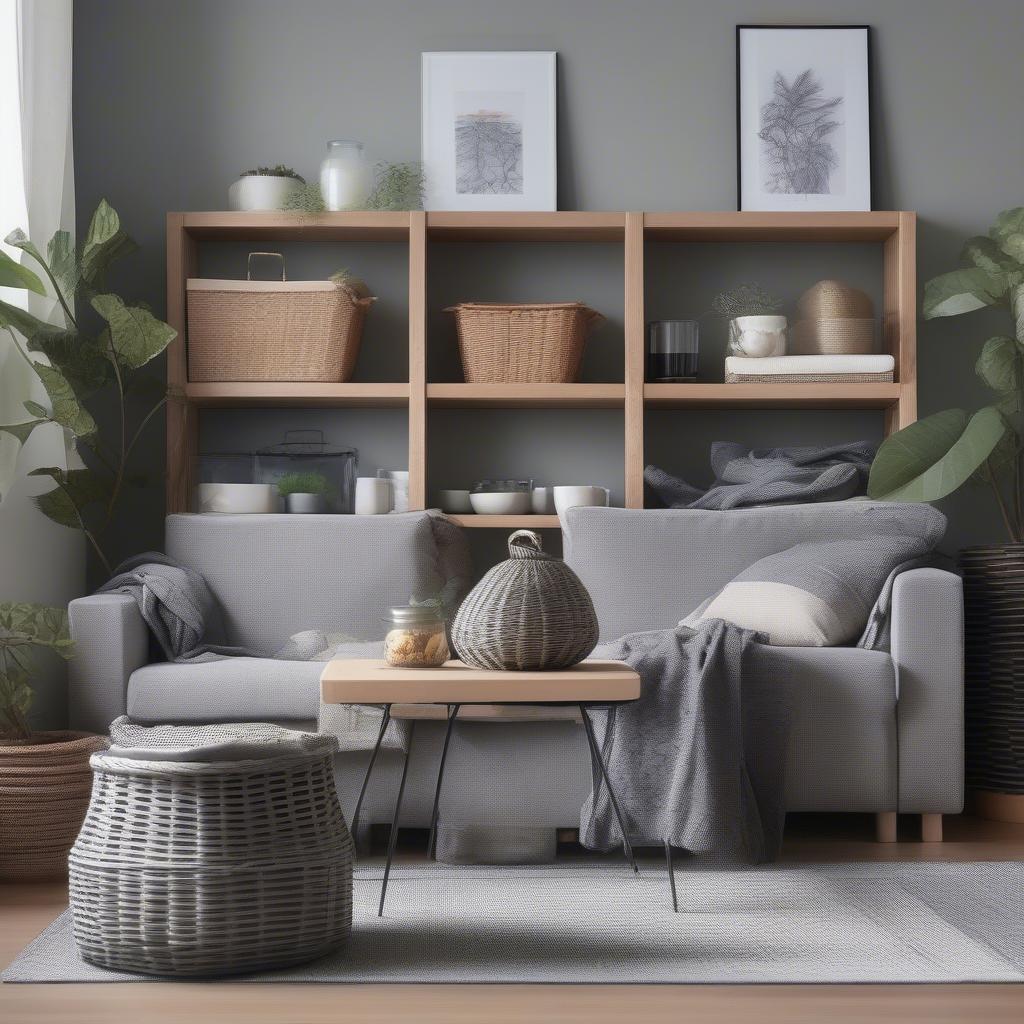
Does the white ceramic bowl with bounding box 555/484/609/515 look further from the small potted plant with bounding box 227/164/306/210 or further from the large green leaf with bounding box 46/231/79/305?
the large green leaf with bounding box 46/231/79/305

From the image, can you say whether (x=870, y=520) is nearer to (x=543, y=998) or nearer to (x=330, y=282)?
(x=330, y=282)

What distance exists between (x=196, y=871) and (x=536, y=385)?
214 cm

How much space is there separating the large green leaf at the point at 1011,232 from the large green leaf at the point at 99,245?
8.15 ft

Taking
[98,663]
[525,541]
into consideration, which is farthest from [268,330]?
[525,541]

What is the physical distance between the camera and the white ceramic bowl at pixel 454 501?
4.07 meters

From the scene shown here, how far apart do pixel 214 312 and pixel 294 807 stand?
2123mm

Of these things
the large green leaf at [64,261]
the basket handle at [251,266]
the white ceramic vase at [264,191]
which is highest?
the white ceramic vase at [264,191]

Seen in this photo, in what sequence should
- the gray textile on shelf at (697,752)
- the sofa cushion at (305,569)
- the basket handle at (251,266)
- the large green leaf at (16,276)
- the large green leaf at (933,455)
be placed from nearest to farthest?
the gray textile on shelf at (697,752) → the large green leaf at (16,276) → the large green leaf at (933,455) → the sofa cushion at (305,569) → the basket handle at (251,266)

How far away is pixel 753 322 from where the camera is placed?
400 cm

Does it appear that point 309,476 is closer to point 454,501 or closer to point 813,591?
point 454,501

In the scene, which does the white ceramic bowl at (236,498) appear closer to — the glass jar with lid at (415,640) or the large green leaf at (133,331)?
the large green leaf at (133,331)

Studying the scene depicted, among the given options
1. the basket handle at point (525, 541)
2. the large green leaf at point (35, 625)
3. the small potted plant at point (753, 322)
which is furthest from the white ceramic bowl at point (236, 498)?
the small potted plant at point (753, 322)

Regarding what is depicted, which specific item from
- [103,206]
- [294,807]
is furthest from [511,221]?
[294,807]

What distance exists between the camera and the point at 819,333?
4.02 metres
